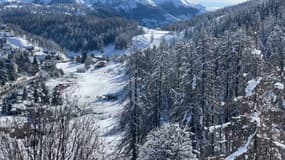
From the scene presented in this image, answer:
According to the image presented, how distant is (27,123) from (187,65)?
26852mm

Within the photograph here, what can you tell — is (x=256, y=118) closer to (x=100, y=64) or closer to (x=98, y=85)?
(x=98, y=85)

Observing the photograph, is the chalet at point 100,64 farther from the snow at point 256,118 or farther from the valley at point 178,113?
the snow at point 256,118

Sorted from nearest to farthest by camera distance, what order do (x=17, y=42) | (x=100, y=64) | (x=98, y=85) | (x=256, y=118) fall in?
(x=256, y=118) → (x=98, y=85) → (x=100, y=64) → (x=17, y=42)

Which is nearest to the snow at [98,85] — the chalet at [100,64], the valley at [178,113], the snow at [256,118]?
the valley at [178,113]

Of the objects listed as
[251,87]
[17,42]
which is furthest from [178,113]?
Answer: [17,42]

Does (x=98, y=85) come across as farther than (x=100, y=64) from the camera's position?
No

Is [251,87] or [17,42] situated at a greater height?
[251,87]

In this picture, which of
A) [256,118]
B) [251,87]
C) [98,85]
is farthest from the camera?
[98,85]

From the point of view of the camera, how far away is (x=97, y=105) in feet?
298

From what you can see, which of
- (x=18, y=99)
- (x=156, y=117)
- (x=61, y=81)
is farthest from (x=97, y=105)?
(x=156, y=117)

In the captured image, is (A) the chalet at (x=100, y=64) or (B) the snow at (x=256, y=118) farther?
(A) the chalet at (x=100, y=64)

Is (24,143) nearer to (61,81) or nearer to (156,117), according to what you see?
(156,117)

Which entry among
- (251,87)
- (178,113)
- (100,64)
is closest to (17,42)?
(100,64)

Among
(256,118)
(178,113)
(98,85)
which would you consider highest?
(256,118)
